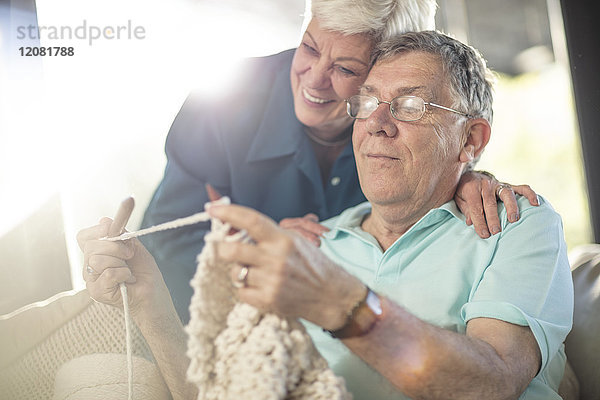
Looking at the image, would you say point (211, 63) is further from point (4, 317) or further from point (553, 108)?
point (553, 108)

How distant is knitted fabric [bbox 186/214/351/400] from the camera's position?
2.19ft

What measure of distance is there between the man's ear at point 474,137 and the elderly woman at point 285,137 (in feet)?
0.15

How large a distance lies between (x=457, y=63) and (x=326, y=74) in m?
0.30

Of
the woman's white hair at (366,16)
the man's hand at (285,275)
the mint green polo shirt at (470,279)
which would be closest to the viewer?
the man's hand at (285,275)

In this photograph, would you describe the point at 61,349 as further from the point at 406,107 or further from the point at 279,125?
the point at 406,107

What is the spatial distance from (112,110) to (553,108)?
124 cm

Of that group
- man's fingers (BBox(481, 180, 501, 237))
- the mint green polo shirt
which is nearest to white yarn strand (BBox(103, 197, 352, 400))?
the mint green polo shirt

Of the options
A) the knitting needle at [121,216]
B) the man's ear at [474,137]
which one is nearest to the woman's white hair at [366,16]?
the man's ear at [474,137]

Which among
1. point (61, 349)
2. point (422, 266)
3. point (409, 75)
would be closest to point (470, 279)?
point (422, 266)

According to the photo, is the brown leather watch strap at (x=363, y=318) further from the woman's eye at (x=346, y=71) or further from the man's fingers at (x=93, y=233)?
the woman's eye at (x=346, y=71)

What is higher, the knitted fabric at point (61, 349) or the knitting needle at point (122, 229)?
the knitting needle at point (122, 229)

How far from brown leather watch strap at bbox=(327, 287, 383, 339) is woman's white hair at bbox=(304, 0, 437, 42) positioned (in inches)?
28.6

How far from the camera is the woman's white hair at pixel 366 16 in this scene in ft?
3.98

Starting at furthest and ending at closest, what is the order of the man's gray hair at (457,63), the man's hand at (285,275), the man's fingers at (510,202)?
the man's gray hair at (457,63) → the man's fingers at (510,202) → the man's hand at (285,275)
